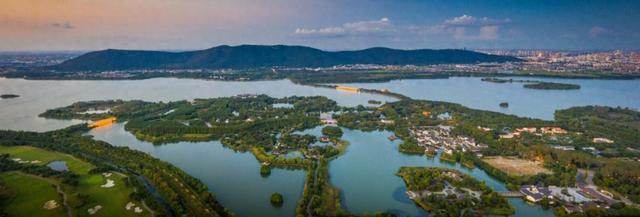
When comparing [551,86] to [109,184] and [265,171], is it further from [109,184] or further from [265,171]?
[109,184]

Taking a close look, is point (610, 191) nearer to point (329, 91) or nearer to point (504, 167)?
point (504, 167)

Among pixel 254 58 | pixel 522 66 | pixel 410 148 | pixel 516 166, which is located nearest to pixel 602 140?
pixel 516 166

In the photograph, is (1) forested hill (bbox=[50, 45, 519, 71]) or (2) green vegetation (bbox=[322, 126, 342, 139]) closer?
(2) green vegetation (bbox=[322, 126, 342, 139])

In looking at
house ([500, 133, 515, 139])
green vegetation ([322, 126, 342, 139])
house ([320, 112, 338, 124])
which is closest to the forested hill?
house ([320, 112, 338, 124])

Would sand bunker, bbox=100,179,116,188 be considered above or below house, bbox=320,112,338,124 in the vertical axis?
below

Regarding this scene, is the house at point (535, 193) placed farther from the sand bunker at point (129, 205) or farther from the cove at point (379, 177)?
the sand bunker at point (129, 205)

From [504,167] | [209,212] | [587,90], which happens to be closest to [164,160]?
[209,212]

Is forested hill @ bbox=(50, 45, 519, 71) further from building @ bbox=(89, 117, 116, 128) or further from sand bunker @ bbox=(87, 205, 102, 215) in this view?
sand bunker @ bbox=(87, 205, 102, 215)

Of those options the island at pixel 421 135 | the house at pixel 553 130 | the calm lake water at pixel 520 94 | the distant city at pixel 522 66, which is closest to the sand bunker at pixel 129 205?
the island at pixel 421 135
